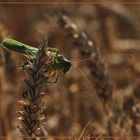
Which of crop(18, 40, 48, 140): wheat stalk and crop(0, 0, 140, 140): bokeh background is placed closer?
crop(18, 40, 48, 140): wheat stalk

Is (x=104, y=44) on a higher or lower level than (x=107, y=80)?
higher

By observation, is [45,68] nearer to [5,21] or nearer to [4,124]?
[4,124]

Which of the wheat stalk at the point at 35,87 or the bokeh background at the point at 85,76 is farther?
the bokeh background at the point at 85,76

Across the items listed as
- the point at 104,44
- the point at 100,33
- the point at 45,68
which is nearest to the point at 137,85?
the point at 45,68

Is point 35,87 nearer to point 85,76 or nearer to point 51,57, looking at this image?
point 51,57

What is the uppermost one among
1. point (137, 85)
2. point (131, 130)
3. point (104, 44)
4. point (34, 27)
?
point (34, 27)

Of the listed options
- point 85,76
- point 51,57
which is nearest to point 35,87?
point 51,57

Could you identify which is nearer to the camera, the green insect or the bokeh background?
the green insect

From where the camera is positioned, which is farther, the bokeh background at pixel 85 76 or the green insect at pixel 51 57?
the bokeh background at pixel 85 76
